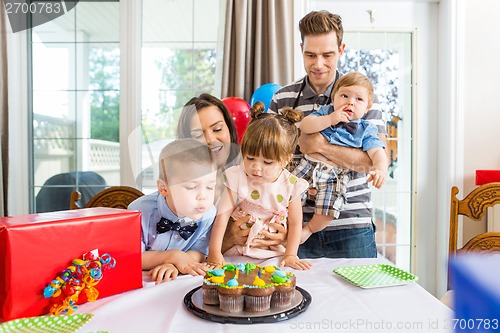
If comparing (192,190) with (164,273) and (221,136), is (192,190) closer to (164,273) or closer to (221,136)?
(164,273)

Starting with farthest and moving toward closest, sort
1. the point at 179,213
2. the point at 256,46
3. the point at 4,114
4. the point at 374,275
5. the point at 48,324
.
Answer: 1. the point at 4,114
2. the point at 256,46
3. the point at 179,213
4. the point at 374,275
5. the point at 48,324

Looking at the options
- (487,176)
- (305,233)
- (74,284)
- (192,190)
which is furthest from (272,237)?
(487,176)

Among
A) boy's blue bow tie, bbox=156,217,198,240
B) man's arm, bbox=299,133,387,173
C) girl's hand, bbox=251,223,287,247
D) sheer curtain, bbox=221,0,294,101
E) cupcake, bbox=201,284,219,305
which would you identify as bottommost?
cupcake, bbox=201,284,219,305

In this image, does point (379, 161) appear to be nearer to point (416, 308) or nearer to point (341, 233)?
point (341, 233)

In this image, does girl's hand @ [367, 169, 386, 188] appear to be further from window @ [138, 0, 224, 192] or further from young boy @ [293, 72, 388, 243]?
window @ [138, 0, 224, 192]

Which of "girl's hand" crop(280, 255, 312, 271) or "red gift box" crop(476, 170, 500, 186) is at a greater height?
"red gift box" crop(476, 170, 500, 186)

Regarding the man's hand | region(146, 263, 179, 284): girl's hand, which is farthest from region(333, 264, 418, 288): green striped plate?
the man's hand

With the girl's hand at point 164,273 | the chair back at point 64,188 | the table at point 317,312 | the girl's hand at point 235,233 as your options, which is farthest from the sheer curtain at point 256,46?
the table at point 317,312

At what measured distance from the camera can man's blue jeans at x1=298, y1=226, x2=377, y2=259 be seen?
1663mm

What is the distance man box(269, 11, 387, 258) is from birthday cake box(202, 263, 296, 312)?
716 millimetres

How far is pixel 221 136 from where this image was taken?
1.51 m

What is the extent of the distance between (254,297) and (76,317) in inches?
13.5

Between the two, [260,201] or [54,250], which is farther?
[260,201]

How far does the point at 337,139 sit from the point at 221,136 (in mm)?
428
